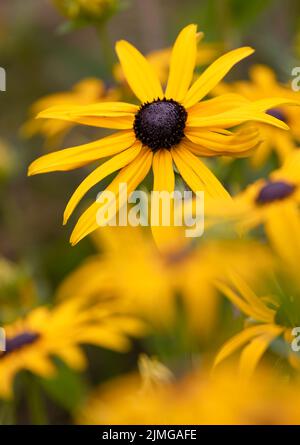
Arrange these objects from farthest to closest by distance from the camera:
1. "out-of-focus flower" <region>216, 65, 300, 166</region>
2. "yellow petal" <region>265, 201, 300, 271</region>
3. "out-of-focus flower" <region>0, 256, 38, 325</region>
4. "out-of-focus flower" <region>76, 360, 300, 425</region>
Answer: "out-of-focus flower" <region>0, 256, 38, 325</region> < "out-of-focus flower" <region>216, 65, 300, 166</region> < "yellow petal" <region>265, 201, 300, 271</region> < "out-of-focus flower" <region>76, 360, 300, 425</region>

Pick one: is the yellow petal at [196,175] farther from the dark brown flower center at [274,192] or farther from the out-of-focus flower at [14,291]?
the out-of-focus flower at [14,291]

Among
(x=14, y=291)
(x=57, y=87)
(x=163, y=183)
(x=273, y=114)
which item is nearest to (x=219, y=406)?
(x=163, y=183)

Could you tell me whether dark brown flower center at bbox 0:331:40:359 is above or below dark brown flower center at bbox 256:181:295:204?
above

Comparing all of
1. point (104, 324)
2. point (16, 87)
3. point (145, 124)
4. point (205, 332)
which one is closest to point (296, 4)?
point (16, 87)

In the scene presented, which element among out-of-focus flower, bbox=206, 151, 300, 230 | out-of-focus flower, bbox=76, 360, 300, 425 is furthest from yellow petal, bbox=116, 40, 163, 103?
out-of-focus flower, bbox=76, 360, 300, 425

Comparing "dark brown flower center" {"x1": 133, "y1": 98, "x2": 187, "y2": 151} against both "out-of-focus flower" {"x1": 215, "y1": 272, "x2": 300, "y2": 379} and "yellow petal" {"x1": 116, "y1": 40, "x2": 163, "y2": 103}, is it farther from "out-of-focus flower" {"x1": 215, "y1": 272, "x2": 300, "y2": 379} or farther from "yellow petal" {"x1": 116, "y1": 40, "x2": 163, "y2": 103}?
"out-of-focus flower" {"x1": 215, "y1": 272, "x2": 300, "y2": 379}

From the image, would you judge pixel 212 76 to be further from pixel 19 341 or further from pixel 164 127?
pixel 19 341

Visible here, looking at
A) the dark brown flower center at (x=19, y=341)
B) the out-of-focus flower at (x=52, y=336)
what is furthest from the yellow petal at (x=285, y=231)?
the dark brown flower center at (x=19, y=341)

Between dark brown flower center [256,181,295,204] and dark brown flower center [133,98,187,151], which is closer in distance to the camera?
dark brown flower center [256,181,295,204]
